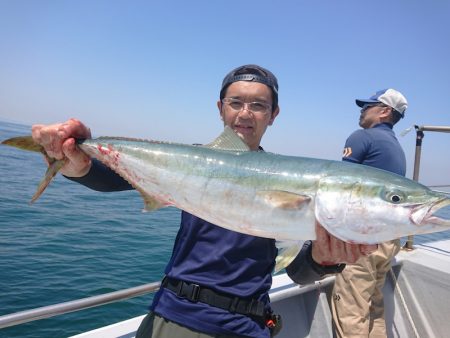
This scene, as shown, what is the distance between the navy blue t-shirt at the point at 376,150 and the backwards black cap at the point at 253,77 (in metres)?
2.34

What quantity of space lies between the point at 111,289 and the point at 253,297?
683 cm

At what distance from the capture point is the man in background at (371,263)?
466 centimetres

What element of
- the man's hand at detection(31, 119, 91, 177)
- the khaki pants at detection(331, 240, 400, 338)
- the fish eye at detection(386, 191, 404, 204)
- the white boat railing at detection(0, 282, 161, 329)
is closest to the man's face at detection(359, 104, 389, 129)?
the khaki pants at detection(331, 240, 400, 338)

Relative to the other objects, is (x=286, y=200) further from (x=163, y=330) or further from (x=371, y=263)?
(x=371, y=263)

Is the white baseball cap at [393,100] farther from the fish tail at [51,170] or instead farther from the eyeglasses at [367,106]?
the fish tail at [51,170]

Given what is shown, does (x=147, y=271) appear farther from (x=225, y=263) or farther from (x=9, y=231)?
(x=225, y=263)

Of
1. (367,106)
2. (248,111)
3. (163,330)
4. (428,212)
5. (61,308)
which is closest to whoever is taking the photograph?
(428,212)

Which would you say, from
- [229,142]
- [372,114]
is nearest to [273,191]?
[229,142]

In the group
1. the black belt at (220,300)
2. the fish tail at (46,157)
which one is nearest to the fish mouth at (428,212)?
the black belt at (220,300)

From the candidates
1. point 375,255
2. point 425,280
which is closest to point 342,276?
point 375,255

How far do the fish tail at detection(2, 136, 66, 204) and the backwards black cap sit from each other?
1.57m

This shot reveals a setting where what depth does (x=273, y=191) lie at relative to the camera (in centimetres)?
224

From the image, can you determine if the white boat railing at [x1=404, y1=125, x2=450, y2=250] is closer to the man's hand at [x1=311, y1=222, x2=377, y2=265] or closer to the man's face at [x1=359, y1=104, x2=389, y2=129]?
the man's face at [x1=359, y1=104, x2=389, y2=129]

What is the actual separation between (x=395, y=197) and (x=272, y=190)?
0.80 m
